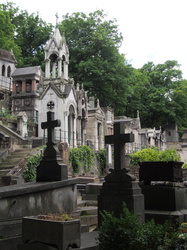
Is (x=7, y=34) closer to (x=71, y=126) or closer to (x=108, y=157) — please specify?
(x=71, y=126)

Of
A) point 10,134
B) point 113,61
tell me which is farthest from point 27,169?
point 113,61

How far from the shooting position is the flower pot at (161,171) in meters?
8.12

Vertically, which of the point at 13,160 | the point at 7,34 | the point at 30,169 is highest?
the point at 7,34

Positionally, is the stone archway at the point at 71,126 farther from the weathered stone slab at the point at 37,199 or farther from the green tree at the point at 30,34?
the green tree at the point at 30,34

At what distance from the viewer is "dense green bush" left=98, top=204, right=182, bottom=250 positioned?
4.94 meters

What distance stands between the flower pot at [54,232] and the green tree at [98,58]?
3223 centimetres

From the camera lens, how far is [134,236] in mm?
5027

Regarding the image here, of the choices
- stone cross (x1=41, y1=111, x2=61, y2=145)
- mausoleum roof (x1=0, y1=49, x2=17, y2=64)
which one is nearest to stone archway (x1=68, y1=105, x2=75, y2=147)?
mausoleum roof (x1=0, y1=49, x2=17, y2=64)

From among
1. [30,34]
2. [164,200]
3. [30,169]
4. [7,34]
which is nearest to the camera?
[164,200]

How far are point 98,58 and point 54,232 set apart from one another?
34707mm

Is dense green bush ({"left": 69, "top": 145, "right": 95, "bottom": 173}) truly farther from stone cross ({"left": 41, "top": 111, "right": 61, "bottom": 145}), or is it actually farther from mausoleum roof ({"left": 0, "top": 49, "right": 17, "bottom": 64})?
mausoleum roof ({"left": 0, "top": 49, "right": 17, "bottom": 64})

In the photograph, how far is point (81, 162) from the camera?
22.5 metres

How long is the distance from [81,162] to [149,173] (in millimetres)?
14450

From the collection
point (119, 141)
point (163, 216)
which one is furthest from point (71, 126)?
point (163, 216)
